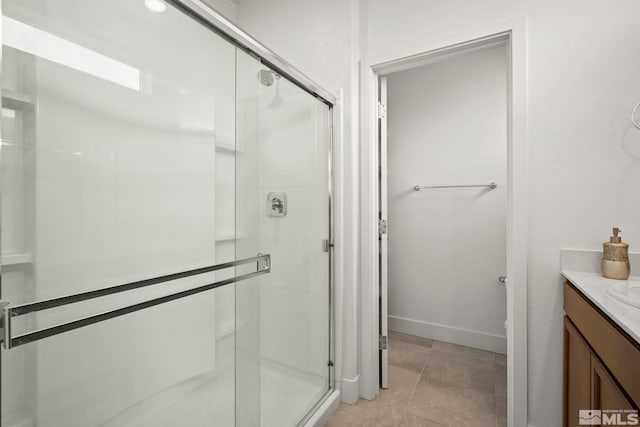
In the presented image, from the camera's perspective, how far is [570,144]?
4.33 ft

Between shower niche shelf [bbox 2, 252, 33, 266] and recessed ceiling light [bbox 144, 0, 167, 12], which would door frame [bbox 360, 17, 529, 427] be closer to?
recessed ceiling light [bbox 144, 0, 167, 12]

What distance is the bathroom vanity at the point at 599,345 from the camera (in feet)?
2.50

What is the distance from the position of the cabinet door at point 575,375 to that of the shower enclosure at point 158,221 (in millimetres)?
1076

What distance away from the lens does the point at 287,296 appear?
1489mm

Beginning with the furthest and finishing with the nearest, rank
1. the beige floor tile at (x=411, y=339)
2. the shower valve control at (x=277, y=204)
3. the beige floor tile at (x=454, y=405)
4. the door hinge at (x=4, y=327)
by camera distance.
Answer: the beige floor tile at (x=411, y=339), the beige floor tile at (x=454, y=405), the shower valve control at (x=277, y=204), the door hinge at (x=4, y=327)

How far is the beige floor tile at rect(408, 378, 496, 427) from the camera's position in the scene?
158cm

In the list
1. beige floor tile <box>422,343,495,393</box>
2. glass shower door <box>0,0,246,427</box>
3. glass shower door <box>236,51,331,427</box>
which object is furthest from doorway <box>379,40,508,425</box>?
glass shower door <box>0,0,246,427</box>

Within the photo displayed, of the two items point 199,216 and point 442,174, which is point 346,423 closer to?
point 199,216

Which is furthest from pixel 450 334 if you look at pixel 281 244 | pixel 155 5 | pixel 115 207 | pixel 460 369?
pixel 155 5

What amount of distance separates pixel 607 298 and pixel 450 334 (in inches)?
66.3

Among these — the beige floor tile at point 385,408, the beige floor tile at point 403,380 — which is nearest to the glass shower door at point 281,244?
the beige floor tile at point 385,408

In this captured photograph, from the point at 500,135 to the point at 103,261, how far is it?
100 inches

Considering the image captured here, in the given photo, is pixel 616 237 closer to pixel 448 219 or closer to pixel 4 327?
pixel 448 219

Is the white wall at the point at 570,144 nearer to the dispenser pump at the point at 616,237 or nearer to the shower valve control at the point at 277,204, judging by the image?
the dispenser pump at the point at 616,237
